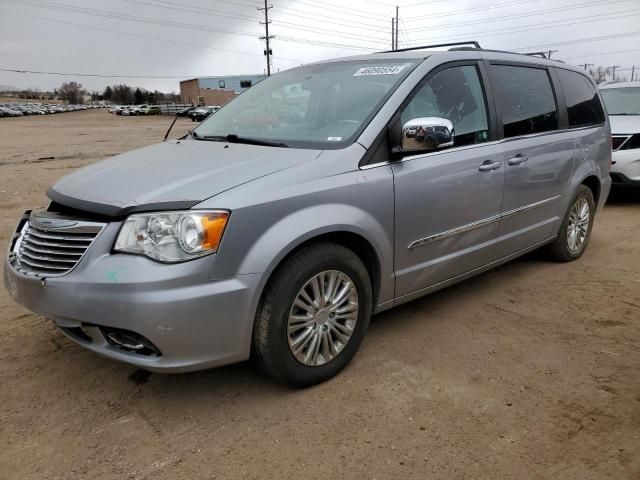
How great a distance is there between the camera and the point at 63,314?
8.56 ft

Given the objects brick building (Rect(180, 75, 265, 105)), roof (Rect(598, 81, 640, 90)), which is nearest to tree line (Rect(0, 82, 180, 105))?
brick building (Rect(180, 75, 265, 105))

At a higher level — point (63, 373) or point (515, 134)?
point (515, 134)

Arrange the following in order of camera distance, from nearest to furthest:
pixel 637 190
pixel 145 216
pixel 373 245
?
pixel 145 216, pixel 373 245, pixel 637 190

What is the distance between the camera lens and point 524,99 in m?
4.29

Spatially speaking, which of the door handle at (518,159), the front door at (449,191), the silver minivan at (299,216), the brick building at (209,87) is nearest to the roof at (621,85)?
the silver minivan at (299,216)

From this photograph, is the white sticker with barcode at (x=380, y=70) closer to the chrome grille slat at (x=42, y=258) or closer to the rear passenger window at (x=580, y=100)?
the rear passenger window at (x=580, y=100)

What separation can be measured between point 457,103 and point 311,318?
184cm

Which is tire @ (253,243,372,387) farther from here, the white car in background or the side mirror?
the white car in background

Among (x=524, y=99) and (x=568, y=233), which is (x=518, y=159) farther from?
(x=568, y=233)

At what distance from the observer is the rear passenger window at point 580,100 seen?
483cm

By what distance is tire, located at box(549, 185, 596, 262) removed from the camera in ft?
16.2

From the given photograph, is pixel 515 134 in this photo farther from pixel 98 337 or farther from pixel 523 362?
pixel 98 337

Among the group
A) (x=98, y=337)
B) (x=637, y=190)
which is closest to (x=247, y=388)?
(x=98, y=337)

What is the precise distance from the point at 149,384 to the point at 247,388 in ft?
1.81
